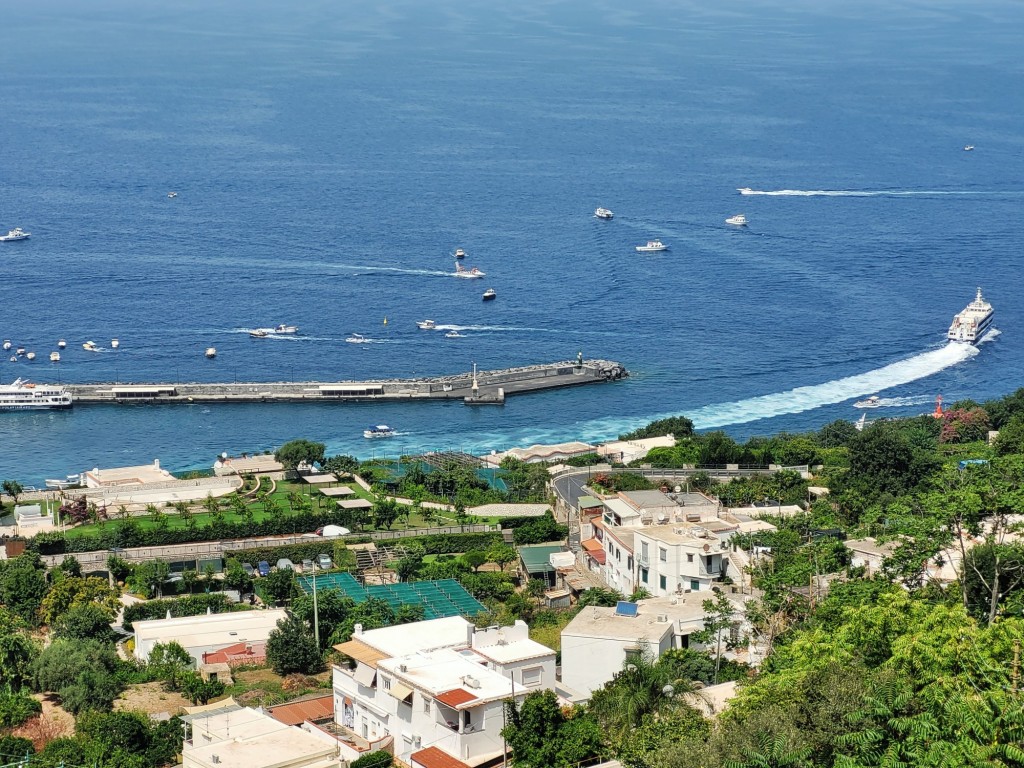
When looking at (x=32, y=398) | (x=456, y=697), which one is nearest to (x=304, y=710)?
(x=456, y=697)

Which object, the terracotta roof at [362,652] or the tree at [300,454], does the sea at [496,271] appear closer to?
the tree at [300,454]

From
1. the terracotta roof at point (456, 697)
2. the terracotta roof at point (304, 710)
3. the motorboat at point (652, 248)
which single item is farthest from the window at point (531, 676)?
the motorboat at point (652, 248)

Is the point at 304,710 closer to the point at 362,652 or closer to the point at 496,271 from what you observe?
the point at 362,652

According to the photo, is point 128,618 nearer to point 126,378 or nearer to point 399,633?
point 399,633

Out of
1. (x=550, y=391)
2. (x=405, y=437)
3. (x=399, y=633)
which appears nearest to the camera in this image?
(x=399, y=633)

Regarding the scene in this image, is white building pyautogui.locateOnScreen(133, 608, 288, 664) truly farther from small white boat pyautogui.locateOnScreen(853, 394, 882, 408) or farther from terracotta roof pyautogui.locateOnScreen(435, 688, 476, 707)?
small white boat pyautogui.locateOnScreen(853, 394, 882, 408)

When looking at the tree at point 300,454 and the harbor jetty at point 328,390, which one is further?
the harbor jetty at point 328,390

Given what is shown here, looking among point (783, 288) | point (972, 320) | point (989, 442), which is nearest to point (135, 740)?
point (989, 442)
